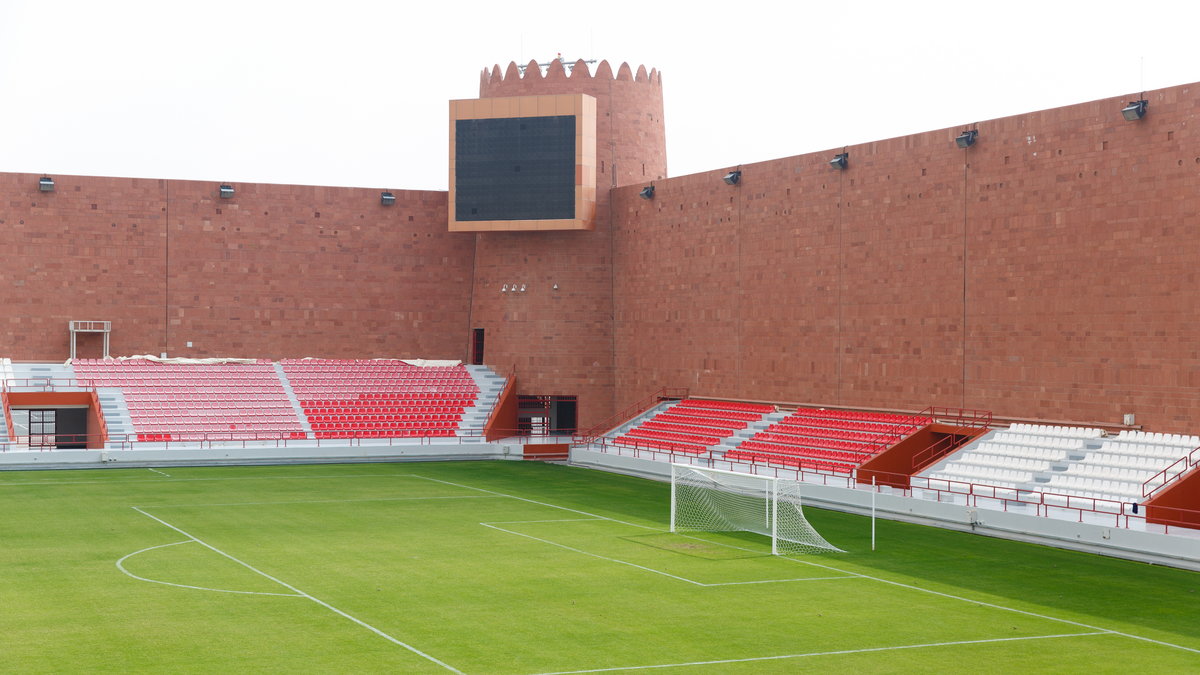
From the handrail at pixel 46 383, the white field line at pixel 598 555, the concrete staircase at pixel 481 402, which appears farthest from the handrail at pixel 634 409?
the white field line at pixel 598 555

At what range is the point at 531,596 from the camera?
70.7 feet

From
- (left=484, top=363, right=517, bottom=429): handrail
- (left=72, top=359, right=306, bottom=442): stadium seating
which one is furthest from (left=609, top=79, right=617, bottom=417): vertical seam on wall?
(left=72, top=359, right=306, bottom=442): stadium seating

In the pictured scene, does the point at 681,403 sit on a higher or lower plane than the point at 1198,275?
lower

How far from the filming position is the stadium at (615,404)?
19891 mm

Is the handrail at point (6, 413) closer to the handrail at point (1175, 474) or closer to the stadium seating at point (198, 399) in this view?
the stadium seating at point (198, 399)

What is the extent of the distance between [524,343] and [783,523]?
87.1 ft

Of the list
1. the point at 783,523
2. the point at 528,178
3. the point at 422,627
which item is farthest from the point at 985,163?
the point at 422,627

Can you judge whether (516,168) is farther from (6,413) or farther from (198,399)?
(6,413)

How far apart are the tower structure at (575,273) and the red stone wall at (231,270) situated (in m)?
4.20

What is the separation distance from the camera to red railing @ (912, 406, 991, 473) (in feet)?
119

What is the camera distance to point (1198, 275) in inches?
1214

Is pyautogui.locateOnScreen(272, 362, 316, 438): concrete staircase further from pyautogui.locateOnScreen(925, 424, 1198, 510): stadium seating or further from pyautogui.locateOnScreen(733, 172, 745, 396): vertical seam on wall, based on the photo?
pyautogui.locateOnScreen(925, 424, 1198, 510): stadium seating

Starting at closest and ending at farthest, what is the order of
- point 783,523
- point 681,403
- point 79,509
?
point 783,523, point 79,509, point 681,403

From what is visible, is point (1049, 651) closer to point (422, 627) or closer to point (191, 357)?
point (422, 627)
